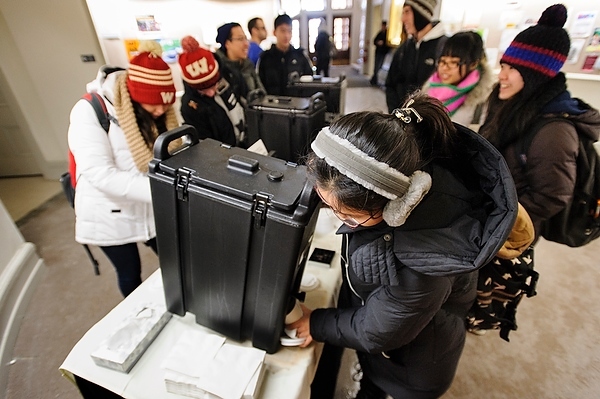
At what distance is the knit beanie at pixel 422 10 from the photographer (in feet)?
6.88

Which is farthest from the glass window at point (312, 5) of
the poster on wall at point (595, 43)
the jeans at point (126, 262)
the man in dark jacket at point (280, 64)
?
the jeans at point (126, 262)

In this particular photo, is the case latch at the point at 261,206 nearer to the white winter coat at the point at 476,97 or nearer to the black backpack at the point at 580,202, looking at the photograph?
the black backpack at the point at 580,202

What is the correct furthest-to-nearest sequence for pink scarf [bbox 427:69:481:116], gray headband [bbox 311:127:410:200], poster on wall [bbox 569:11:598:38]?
1. poster on wall [bbox 569:11:598:38]
2. pink scarf [bbox 427:69:481:116]
3. gray headband [bbox 311:127:410:200]

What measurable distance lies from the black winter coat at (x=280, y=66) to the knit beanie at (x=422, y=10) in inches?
39.0

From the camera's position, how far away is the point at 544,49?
1090 millimetres

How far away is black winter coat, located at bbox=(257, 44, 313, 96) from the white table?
7.56 ft

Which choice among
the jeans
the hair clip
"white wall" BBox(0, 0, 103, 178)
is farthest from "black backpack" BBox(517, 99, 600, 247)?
"white wall" BBox(0, 0, 103, 178)

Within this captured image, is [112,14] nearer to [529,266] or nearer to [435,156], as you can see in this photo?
[435,156]

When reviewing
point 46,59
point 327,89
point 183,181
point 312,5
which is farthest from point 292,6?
point 183,181

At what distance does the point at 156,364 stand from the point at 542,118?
140 centimetres

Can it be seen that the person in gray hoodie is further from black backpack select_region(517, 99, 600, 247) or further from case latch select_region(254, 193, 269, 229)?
black backpack select_region(517, 99, 600, 247)

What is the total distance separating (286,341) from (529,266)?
0.93 m

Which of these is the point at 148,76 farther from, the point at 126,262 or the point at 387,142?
the point at 387,142

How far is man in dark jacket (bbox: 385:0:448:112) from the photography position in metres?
2.11
